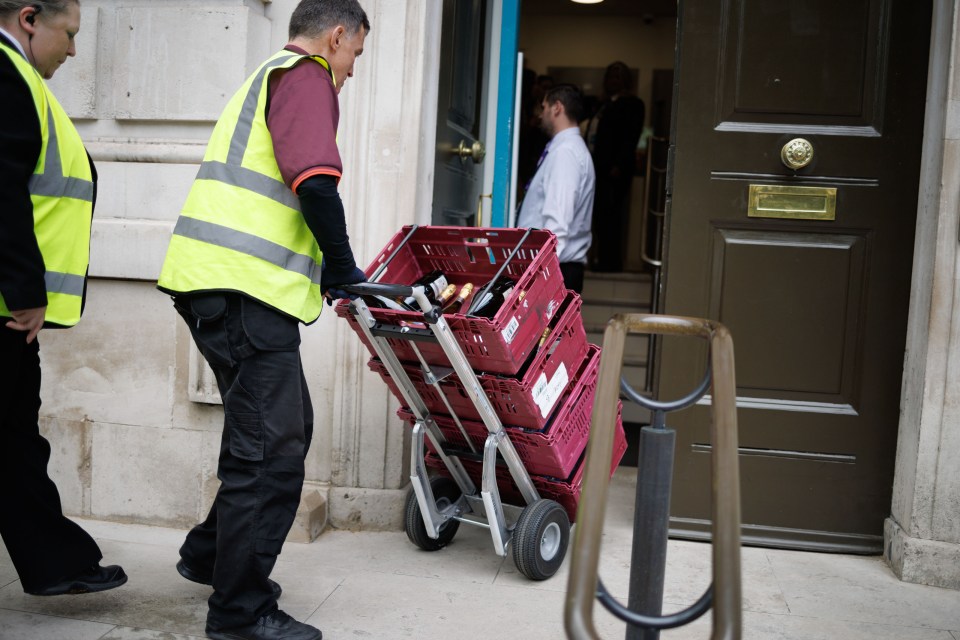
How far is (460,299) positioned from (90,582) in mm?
1573

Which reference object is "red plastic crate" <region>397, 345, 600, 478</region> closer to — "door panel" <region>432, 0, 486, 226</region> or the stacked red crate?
the stacked red crate

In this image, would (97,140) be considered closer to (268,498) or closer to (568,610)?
(268,498)

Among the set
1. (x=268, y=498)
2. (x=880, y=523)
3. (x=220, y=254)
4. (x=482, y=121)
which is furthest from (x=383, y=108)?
(x=880, y=523)

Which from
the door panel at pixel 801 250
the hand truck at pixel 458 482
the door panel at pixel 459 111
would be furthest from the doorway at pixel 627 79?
the hand truck at pixel 458 482

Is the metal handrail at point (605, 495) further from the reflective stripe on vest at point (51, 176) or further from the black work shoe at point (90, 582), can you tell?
the black work shoe at point (90, 582)

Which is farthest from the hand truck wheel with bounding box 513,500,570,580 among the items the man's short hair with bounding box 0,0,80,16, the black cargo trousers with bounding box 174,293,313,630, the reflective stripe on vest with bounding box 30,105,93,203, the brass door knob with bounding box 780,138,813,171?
the man's short hair with bounding box 0,0,80,16

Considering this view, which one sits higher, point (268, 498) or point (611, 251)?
point (611, 251)

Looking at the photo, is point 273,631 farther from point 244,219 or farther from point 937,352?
point 937,352

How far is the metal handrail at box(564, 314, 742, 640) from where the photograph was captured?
166 centimetres

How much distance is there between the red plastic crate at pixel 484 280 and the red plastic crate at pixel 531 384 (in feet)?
0.18

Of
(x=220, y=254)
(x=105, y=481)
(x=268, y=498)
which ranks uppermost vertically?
(x=220, y=254)

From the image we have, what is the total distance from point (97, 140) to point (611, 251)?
5.67 m

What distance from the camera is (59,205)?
2.86 meters

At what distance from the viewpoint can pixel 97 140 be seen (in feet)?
13.4
